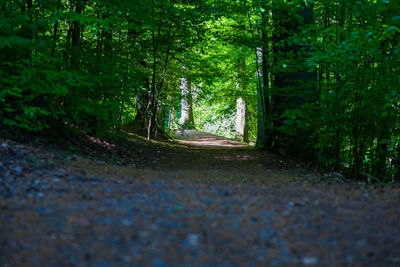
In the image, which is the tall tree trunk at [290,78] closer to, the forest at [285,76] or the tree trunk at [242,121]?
the forest at [285,76]

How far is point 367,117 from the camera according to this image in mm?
6891

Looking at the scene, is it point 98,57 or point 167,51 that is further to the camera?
point 167,51

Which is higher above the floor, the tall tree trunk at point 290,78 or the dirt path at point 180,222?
the tall tree trunk at point 290,78

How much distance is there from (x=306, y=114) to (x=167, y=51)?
292 inches

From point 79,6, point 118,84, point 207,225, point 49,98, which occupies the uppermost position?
point 79,6

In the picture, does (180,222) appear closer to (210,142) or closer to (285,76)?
(285,76)

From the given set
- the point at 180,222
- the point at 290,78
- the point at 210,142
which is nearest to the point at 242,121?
the point at 210,142

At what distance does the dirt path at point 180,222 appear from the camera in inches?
97.4

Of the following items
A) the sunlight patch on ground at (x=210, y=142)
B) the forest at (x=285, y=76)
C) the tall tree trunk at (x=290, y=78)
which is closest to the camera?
the forest at (x=285, y=76)

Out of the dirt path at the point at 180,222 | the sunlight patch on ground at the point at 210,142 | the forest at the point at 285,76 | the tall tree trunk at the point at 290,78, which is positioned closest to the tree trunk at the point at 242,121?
the sunlight patch on ground at the point at 210,142

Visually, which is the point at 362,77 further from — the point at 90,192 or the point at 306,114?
the point at 90,192

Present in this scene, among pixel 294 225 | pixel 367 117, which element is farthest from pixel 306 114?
pixel 294 225

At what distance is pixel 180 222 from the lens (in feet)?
10.4

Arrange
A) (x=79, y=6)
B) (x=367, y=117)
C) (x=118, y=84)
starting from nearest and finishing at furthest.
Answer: (x=367, y=117) → (x=79, y=6) → (x=118, y=84)
